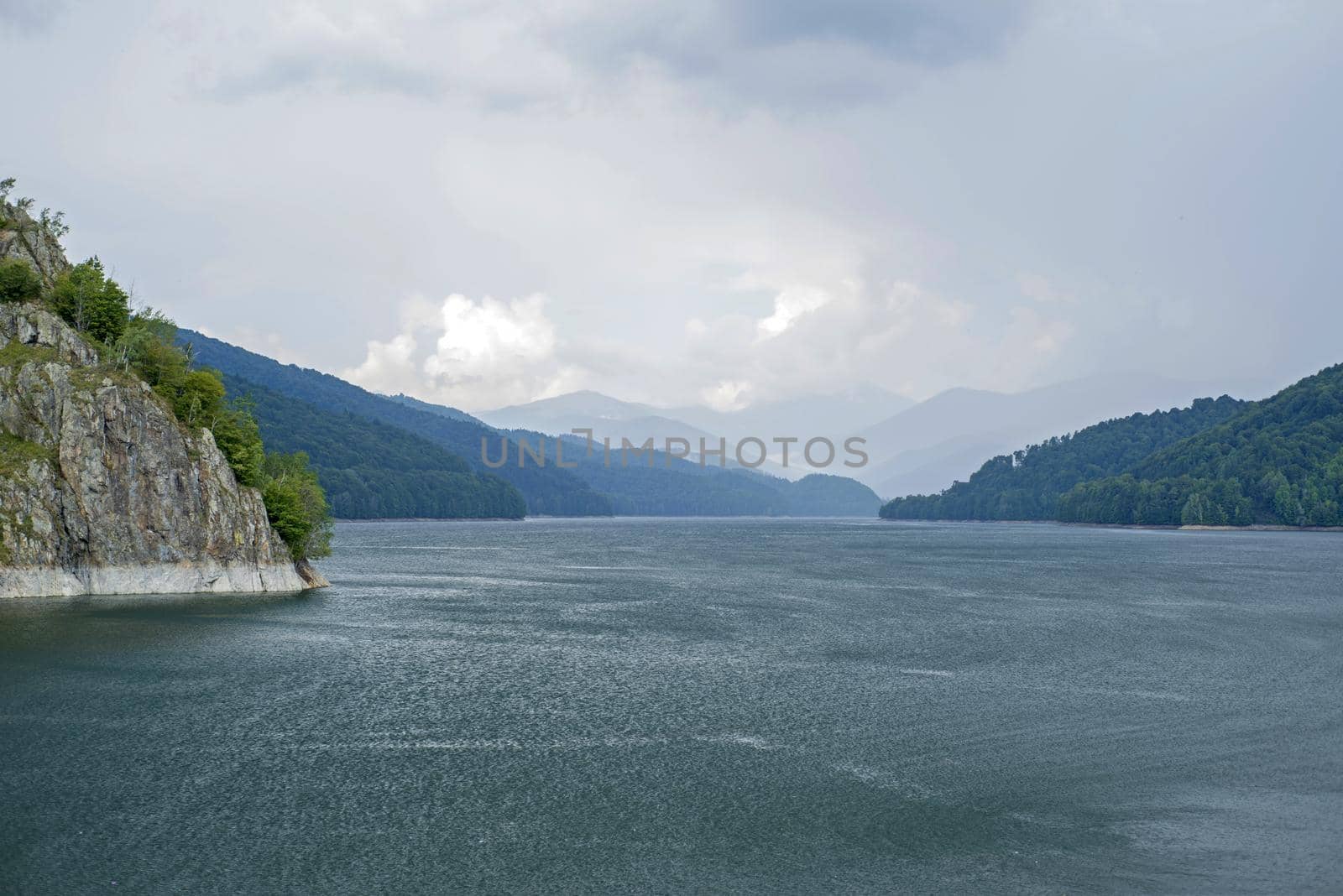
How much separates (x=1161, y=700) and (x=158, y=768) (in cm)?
4276

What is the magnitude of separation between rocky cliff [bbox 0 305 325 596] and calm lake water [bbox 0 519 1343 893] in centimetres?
500

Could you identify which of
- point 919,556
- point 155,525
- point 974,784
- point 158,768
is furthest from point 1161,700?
point 919,556

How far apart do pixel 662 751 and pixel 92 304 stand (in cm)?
7836

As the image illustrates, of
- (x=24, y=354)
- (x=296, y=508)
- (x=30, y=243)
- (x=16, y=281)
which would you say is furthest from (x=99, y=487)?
(x=30, y=243)

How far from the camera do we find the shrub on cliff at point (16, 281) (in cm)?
8444

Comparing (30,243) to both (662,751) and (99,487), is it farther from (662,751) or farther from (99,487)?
(662,751)

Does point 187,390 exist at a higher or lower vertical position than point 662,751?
higher

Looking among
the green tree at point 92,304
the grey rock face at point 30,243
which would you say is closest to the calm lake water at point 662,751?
the green tree at point 92,304

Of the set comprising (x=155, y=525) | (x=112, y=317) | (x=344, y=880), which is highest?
(x=112, y=317)

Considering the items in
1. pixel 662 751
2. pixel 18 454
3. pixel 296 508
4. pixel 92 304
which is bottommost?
pixel 662 751

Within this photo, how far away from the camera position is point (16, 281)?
84.8 metres

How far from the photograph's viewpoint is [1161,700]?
154 ft

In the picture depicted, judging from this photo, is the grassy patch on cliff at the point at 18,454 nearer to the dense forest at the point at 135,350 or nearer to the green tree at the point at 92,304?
the dense forest at the point at 135,350

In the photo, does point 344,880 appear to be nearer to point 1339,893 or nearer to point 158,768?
point 158,768
